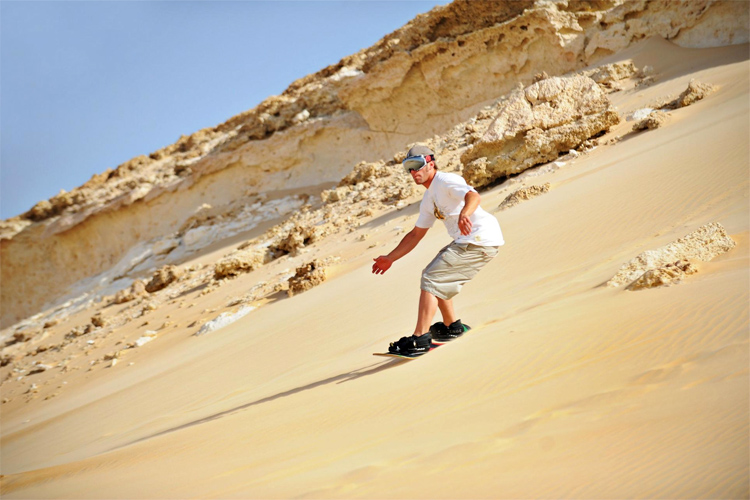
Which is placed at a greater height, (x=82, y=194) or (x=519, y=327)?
(x=82, y=194)

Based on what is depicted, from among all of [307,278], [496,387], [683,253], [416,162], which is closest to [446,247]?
[416,162]

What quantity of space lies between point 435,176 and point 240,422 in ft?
7.09

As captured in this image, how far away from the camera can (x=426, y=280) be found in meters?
4.41

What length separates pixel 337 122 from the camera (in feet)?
69.6

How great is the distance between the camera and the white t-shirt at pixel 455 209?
14.5 ft

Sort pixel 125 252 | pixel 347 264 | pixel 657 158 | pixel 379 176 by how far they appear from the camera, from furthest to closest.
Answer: pixel 125 252
pixel 379 176
pixel 347 264
pixel 657 158

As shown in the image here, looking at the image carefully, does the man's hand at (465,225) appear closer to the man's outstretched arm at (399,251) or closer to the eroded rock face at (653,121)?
the man's outstretched arm at (399,251)

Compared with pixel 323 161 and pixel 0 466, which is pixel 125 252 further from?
pixel 0 466

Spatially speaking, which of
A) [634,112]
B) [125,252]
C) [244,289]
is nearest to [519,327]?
[244,289]

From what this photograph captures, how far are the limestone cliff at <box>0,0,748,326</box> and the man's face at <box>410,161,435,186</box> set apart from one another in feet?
44.3

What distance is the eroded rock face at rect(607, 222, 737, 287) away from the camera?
452 cm

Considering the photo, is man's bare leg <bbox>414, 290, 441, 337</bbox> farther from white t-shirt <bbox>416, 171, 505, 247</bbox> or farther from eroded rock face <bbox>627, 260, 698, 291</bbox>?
eroded rock face <bbox>627, 260, 698, 291</bbox>

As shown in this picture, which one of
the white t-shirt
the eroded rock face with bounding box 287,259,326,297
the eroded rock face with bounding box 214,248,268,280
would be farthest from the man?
the eroded rock face with bounding box 214,248,268,280

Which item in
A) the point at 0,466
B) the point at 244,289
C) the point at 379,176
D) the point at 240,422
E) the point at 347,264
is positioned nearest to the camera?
the point at 240,422
